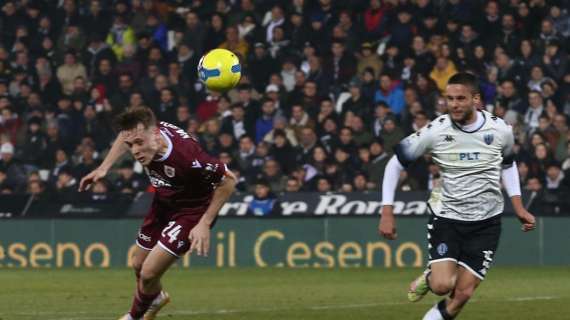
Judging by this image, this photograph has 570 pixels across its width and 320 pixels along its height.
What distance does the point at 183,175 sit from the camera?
10070 millimetres

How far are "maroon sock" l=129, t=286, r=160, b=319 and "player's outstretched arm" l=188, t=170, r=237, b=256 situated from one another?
0.89 metres

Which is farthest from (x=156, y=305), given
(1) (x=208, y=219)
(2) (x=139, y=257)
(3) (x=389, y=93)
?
(3) (x=389, y=93)

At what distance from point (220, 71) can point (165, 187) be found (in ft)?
12.6

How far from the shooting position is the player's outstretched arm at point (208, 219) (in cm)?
910

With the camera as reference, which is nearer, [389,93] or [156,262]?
[156,262]

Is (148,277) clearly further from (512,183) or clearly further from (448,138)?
(512,183)

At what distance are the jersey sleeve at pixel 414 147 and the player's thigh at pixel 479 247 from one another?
24.8 inches

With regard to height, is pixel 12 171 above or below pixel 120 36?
below

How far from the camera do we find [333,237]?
2050 centimetres

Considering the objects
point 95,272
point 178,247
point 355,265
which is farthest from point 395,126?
point 178,247

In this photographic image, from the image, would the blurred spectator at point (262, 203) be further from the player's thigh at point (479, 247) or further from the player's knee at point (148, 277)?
the player's thigh at point (479, 247)

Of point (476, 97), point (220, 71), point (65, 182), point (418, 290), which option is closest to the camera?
point (476, 97)

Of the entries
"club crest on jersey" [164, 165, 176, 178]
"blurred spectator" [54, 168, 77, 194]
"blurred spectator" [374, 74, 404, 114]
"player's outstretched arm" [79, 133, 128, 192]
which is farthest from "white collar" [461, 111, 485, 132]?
"blurred spectator" [54, 168, 77, 194]

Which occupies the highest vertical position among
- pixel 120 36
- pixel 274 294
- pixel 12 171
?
pixel 120 36
